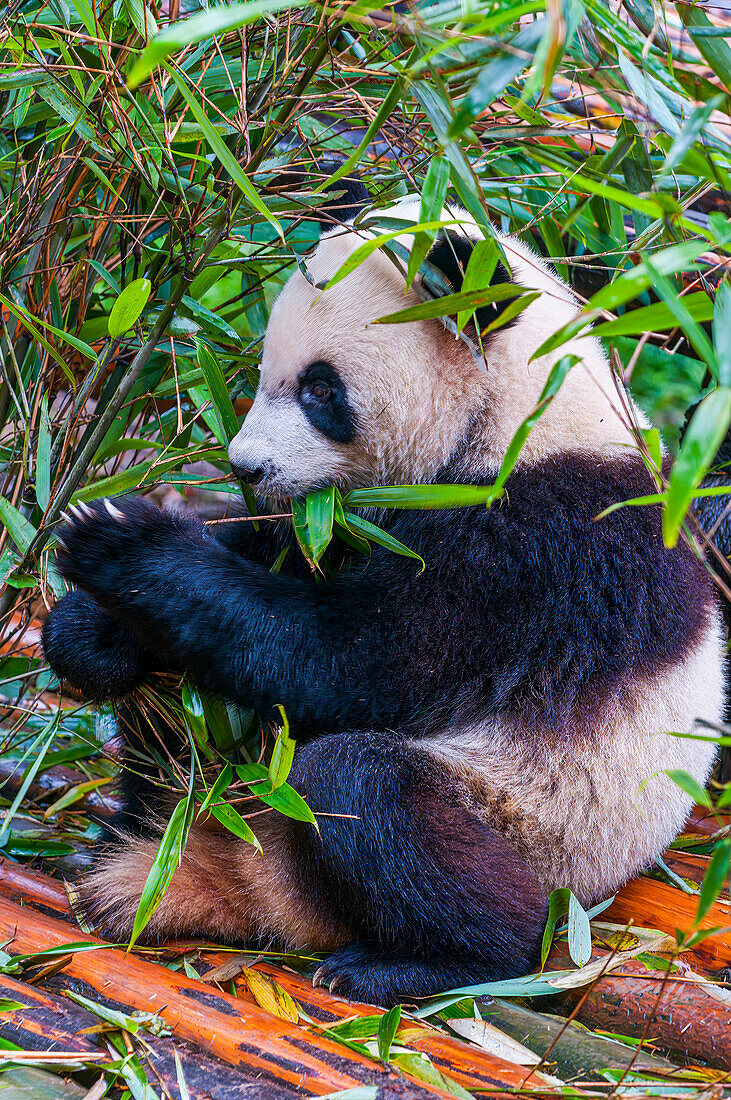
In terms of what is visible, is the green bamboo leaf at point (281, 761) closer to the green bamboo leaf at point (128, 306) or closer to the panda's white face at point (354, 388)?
the panda's white face at point (354, 388)

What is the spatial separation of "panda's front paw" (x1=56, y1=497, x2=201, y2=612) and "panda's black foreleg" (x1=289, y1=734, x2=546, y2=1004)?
53 centimetres

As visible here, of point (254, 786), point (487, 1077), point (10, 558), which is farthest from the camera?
point (10, 558)

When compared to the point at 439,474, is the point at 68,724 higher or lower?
lower

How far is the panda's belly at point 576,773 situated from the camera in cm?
199

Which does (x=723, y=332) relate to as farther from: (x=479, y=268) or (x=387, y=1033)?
(x=387, y=1033)

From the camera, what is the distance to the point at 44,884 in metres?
2.16

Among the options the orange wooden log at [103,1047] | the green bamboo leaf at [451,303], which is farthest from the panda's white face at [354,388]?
the orange wooden log at [103,1047]

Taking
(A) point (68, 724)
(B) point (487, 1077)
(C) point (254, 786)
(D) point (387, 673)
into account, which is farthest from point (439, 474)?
(A) point (68, 724)

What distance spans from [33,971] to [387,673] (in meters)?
0.85

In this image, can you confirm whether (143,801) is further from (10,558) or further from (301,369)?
(301,369)

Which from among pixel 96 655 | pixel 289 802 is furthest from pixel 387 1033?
pixel 96 655

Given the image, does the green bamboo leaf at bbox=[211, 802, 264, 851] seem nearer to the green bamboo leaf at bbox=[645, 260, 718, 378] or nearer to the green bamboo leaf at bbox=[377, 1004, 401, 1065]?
the green bamboo leaf at bbox=[377, 1004, 401, 1065]

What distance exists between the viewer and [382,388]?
2.12 m

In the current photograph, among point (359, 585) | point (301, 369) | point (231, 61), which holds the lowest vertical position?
point (359, 585)
